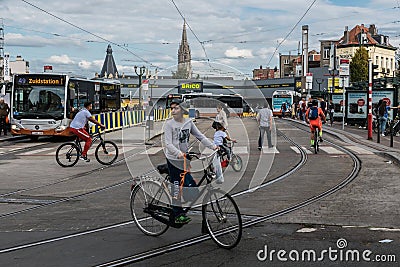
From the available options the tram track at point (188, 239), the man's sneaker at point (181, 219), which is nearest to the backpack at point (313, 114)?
the tram track at point (188, 239)

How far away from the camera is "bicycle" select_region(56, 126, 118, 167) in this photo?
58.5 feet

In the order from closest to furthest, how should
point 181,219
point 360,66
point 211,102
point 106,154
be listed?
1. point 181,219
2. point 211,102
3. point 106,154
4. point 360,66

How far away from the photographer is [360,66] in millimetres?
74438

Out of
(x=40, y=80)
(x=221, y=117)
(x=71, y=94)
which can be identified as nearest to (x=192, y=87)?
(x=221, y=117)

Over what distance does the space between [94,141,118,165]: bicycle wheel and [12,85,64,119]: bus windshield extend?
970cm

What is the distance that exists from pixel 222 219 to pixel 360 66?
70.3 m

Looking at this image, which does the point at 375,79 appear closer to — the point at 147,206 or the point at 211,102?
the point at 211,102

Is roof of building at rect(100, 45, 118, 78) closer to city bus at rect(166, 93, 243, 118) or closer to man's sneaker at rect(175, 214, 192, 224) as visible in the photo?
city bus at rect(166, 93, 243, 118)

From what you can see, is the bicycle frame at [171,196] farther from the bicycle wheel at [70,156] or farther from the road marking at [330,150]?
the road marking at [330,150]

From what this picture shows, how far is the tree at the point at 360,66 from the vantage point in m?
74.3

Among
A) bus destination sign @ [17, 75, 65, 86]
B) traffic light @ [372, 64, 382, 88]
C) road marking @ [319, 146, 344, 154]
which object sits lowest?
road marking @ [319, 146, 344, 154]

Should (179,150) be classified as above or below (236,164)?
above

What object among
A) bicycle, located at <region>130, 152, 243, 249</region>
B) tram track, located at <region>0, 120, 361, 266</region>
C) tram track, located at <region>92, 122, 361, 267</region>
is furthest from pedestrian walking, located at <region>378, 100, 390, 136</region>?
bicycle, located at <region>130, 152, 243, 249</region>

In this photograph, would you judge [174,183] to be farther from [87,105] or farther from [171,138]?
[87,105]
